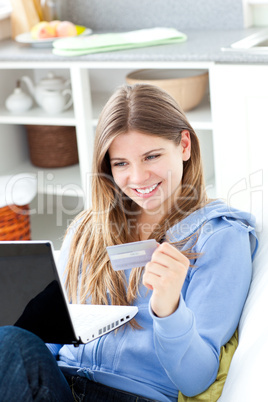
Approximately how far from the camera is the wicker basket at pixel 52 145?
3092mm

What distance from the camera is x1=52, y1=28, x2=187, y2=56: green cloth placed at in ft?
8.75

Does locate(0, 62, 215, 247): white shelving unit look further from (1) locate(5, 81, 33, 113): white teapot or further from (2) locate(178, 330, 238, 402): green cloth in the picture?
(2) locate(178, 330, 238, 402): green cloth

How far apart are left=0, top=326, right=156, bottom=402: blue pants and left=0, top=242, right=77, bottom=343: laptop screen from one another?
4 cm

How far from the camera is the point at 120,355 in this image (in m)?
1.36

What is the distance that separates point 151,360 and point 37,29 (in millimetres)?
1883

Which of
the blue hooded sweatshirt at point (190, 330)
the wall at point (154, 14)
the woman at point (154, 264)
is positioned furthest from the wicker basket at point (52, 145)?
the blue hooded sweatshirt at point (190, 330)

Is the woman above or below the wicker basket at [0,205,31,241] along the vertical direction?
above

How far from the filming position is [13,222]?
9.23 ft

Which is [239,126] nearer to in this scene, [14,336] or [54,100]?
[54,100]

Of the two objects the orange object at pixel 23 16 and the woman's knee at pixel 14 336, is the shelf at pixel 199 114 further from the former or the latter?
the woman's knee at pixel 14 336

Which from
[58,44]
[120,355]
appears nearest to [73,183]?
[58,44]

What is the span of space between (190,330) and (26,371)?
291 mm

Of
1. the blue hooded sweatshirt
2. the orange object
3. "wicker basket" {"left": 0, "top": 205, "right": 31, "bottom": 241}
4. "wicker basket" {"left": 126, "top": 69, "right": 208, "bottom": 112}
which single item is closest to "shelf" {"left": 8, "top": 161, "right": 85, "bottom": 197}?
"wicker basket" {"left": 0, "top": 205, "right": 31, "bottom": 241}

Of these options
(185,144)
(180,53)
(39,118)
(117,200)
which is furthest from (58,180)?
(185,144)
